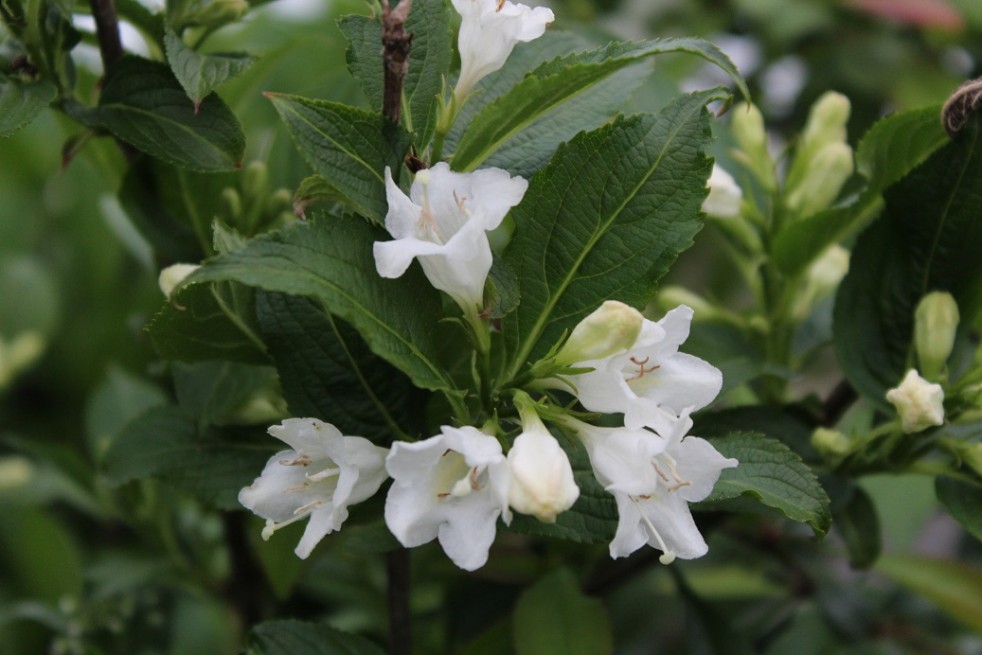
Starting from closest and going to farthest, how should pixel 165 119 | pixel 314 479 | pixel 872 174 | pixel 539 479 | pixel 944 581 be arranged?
pixel 539 479, pixel 314 479, pixel 165 119, pixel 872 174, pixel 944 581

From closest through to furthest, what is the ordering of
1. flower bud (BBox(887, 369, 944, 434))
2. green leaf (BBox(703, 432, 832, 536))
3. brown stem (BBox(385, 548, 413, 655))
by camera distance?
green leaf (BBox(703, 432, 832, 536)), flower bud (BBox(887, 369, 944, 434)), brown stem (BBox(385, 548, 413, 655))

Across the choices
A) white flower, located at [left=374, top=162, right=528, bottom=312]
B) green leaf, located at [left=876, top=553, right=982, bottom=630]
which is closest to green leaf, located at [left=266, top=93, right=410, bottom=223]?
white flower, located at [left=374, top=162, right=528, bottom=312]

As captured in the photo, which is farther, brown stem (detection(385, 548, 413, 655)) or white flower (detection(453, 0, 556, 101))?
brown stem (detection(385, 548, 413, 655))

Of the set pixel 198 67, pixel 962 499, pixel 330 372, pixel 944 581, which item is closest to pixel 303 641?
pixel 330 372

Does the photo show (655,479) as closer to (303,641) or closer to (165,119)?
(303,641)

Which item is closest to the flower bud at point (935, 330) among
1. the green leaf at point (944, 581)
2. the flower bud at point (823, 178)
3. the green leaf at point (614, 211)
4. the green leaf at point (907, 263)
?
the green leaf at point (907, 263)

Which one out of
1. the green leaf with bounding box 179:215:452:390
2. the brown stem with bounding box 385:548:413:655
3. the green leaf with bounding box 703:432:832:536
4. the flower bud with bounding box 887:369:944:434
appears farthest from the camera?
the brown stem with bounding box 385:548:413:655

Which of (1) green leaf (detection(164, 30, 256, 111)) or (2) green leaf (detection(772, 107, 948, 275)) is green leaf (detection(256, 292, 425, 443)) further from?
(2) green leaf (detection(772, 107, 948, 275))

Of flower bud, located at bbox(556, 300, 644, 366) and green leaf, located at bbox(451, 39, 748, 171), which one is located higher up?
green leaf, located at bbox(451, 39, 748, 171)
